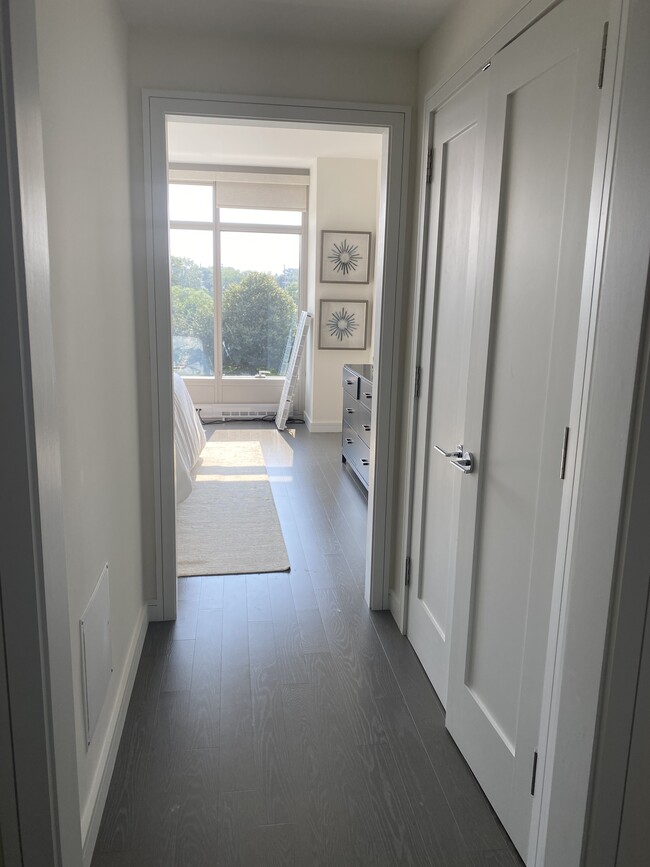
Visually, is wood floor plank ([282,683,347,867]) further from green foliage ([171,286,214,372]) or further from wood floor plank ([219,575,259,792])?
green foliage ([171,286,214,372])

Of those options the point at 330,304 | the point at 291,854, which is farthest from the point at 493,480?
the point at 330,304

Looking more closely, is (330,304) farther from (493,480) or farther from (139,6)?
(493,480)

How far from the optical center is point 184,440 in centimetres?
511

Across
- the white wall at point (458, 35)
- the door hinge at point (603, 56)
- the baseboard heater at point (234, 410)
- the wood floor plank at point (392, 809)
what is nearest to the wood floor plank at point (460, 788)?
the wood floor plank at point (392, 809)

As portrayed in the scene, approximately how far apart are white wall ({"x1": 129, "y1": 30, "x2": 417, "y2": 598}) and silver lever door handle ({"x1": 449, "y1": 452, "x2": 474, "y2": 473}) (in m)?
1.39

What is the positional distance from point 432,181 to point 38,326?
1.78 meters

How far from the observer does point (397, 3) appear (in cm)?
220

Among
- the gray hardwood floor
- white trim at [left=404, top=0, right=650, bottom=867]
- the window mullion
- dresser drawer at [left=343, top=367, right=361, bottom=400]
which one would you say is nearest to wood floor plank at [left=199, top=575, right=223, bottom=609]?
the gray hardwood floor

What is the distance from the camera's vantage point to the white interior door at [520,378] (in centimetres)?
147

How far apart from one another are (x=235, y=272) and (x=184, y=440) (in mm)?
2830

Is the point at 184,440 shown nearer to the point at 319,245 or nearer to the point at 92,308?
the point at 319,245

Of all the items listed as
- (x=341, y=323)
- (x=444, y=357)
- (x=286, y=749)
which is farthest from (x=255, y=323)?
(x=286, y=749)

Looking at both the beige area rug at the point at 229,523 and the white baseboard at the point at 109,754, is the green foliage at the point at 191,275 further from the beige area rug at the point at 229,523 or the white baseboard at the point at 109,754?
the white baseboard at the point at 109,754

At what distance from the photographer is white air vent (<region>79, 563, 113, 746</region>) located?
1697 mm
